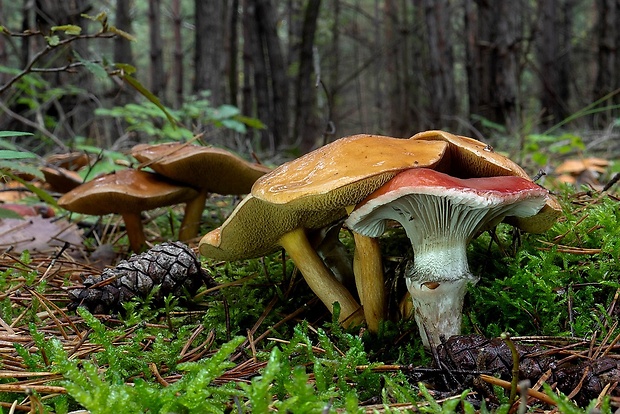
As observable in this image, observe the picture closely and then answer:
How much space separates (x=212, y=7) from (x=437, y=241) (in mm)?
7794

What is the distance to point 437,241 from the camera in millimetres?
1687

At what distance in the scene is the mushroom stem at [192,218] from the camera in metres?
3.34

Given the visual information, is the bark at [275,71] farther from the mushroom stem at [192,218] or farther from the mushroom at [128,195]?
the mushroom at [128,195]

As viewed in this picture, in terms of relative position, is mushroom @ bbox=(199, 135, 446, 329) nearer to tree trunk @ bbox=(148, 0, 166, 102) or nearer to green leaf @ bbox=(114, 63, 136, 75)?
green leaf @ bbox=(114, 63, 136, 75)

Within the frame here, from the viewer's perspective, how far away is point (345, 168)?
150 cm

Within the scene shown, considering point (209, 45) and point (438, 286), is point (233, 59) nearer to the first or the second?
point (209, 45)

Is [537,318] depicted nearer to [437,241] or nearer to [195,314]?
[437,241]

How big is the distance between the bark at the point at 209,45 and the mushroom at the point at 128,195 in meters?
5.56

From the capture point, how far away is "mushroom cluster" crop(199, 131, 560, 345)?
A: 1.45 meters

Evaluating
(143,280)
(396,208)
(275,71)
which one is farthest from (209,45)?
(396,208)

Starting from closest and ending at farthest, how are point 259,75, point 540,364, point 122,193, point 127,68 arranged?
1. point 540,364
2. point 122,193
3. point 127,68
4. point 259,75

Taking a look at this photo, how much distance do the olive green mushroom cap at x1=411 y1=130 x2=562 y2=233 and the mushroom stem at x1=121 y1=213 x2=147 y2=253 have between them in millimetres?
2024

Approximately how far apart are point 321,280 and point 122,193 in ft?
4.44

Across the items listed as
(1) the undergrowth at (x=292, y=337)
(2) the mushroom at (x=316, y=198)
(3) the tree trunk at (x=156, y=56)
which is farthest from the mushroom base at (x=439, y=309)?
(3) the tree trunk at (x=156, y=56)
